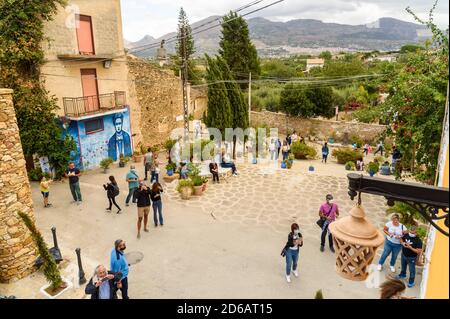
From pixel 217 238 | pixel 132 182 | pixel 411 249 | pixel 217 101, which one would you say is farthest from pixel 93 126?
pixel 411 249

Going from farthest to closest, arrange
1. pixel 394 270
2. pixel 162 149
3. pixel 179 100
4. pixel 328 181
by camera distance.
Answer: pixel 179 100
pixel 162 149
pixel 328 181
pixel 394 270

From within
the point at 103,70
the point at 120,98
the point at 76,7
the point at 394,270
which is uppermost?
the point at 76,7

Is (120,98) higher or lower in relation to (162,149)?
higher

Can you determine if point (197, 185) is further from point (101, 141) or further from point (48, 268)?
point (101, 141)

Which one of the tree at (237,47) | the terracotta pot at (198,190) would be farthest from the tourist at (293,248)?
the tree at (237,47)

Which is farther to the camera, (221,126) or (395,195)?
(221,126)

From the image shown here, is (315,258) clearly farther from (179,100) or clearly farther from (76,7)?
(179,100)

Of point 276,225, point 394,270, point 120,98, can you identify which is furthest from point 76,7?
point 394,270

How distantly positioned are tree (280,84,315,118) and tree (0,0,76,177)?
63.2 ft

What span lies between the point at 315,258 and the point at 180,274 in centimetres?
353

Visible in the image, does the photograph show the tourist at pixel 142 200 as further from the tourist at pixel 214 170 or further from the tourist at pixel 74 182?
the tourist at pixel 214 170

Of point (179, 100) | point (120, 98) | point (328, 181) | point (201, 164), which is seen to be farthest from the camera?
point (179, 100)

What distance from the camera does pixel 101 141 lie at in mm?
17062

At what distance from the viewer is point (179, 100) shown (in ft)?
76.3
